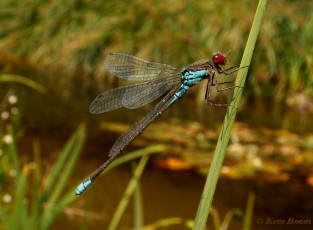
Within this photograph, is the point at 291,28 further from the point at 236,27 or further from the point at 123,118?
the point at 123,118

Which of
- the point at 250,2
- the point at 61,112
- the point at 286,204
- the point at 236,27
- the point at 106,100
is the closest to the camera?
the point at 106,100

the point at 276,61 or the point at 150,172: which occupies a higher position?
the point at 276,61

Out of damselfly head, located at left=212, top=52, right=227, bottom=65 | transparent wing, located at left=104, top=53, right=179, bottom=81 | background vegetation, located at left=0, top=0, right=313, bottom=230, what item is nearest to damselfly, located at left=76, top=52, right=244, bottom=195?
transparent wing, located at left=104, top=53, right=179, bottom=81

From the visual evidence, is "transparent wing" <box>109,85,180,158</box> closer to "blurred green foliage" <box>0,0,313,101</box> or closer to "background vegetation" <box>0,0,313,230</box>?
"background vegetation" <box>0,0,313,230</box>

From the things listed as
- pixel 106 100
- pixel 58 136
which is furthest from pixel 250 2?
pixel 106 100

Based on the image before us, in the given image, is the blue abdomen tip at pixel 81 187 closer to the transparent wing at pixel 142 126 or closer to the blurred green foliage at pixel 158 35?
the transparent wing at pixel 142 126

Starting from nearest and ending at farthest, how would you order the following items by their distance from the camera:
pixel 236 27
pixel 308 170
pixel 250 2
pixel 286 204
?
pixel 286 204 → pixel 308 170 → pixel 236 27 → pixel 250 2

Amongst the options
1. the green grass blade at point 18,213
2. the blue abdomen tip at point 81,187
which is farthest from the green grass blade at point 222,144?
the green grass blade at point 18,213
